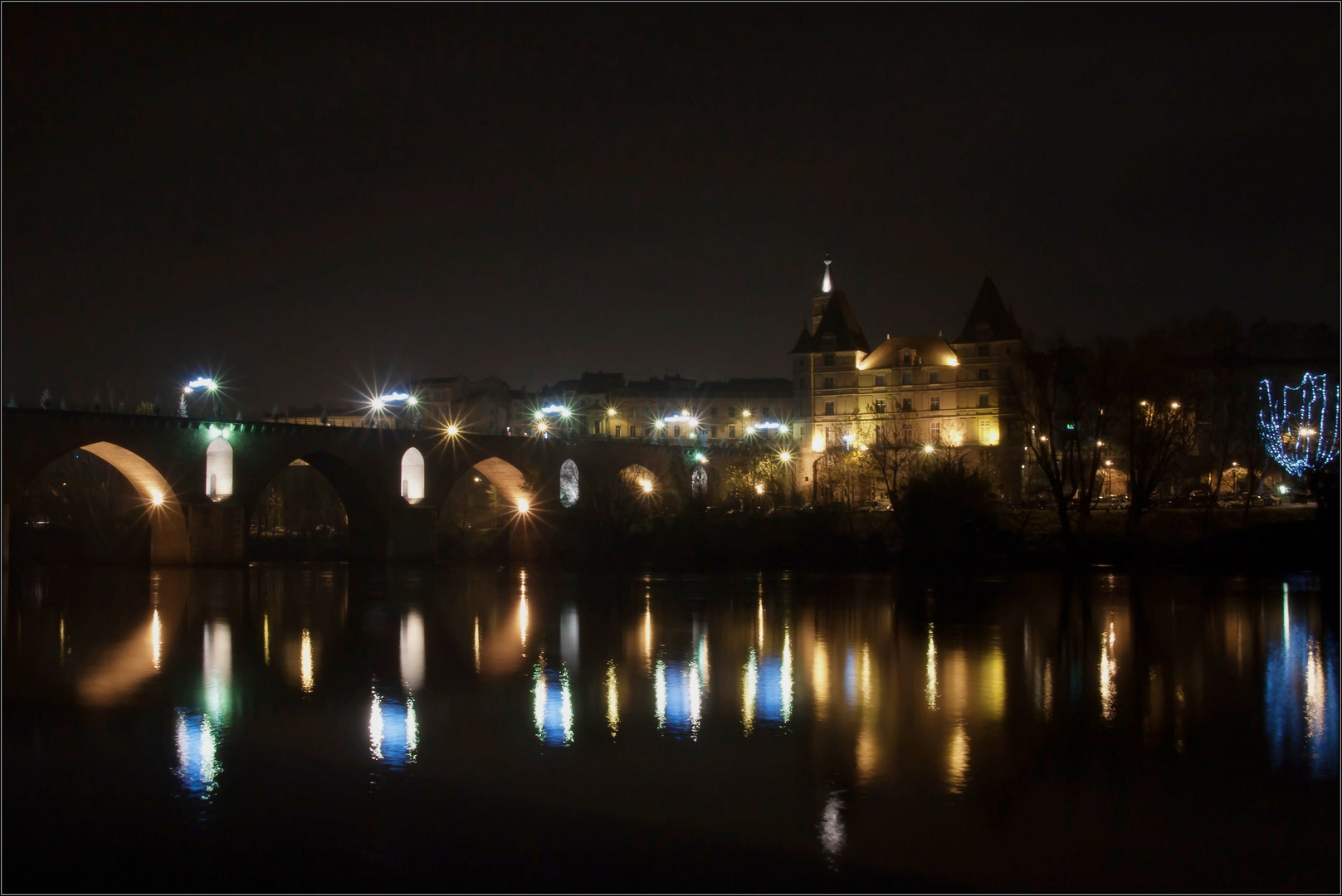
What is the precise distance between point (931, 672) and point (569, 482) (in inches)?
2648

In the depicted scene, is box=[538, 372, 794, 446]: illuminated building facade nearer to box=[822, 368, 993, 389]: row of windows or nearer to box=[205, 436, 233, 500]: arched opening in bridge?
box=[822, 368, 993, 389]: row of windows

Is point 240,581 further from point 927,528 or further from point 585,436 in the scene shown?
point 585,436

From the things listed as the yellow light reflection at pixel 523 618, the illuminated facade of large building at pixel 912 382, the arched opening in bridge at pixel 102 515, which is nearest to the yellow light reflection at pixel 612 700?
Answer: the yellow light reflection at pixel 523 618

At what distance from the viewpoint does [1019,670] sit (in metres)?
22.8

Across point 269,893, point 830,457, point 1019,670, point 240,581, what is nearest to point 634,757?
point 269,893

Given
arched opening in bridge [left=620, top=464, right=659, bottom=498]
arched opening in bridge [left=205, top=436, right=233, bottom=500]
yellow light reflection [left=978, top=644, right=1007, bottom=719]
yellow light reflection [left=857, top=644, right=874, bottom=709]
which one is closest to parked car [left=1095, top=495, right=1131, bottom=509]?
arched opening in bridge [left=620, top=464, right=659, bottom=498]

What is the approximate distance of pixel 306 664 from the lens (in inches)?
939

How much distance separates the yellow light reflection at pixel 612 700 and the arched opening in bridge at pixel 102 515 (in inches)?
1497

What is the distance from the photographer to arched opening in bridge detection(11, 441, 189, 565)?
56.8 metres

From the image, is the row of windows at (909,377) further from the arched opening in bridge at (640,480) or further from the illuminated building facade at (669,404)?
the illuminated building facade at (669,404)

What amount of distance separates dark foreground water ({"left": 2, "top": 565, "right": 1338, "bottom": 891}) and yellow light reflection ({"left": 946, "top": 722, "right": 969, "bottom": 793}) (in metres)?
0.05

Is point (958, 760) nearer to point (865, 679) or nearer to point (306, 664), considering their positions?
point (865, 679)

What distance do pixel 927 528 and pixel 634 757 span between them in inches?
1637

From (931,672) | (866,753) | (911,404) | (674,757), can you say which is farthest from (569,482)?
(866,753)
